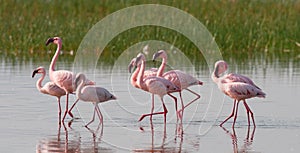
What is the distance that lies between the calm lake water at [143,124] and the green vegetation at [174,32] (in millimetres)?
7015

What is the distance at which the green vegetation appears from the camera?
2702 centimetres

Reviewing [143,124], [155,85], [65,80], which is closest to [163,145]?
[143,124]

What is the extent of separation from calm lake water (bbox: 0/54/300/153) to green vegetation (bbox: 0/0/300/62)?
7.01m

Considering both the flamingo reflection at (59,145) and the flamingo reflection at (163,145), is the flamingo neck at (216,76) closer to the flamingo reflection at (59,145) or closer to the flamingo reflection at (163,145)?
the flamingo reflection at (163,145)

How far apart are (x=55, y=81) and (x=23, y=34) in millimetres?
12776

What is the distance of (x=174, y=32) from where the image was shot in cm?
2772

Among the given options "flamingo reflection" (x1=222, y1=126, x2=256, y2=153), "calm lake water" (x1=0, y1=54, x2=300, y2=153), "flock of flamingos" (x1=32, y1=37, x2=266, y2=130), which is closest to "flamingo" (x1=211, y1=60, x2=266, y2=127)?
"flock of flamingos" (x1=32, y1=37, x2=266, y2=130)

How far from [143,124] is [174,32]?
1345 centimetres

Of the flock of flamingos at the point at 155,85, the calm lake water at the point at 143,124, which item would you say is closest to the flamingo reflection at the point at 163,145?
the calm lake water at the point at 143,124

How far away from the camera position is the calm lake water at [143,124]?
12.3 metres

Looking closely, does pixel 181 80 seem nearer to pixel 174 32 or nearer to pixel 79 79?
pixel 79 79

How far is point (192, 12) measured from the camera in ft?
103

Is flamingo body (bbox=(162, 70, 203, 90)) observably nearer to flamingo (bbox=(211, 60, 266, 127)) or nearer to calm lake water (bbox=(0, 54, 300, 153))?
calm lake water (bbox=(0, 54, 300, 153))

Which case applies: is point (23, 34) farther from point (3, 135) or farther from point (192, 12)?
point (3, 135)
